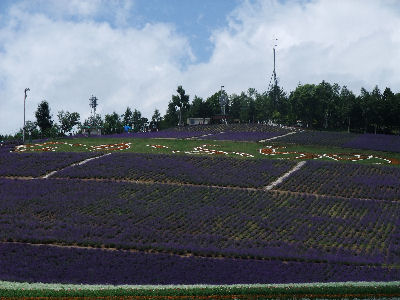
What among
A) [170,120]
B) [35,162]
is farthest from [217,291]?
[170,120]

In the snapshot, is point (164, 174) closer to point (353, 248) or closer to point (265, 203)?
point (265, 203)

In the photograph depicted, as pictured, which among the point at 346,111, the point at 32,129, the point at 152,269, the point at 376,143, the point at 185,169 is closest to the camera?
the point at 152,269

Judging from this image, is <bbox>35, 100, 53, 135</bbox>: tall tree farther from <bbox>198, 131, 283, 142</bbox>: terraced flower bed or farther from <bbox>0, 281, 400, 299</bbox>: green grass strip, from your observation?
<bbox>0, 281, 400, 299</bbox>: green grass strip

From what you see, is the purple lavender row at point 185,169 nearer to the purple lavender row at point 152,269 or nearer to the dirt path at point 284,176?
the dirt path at point 284,176

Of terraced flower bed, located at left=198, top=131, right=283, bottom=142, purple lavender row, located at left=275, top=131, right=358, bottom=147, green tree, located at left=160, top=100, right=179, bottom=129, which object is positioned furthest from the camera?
green tree, located at left=160, top=100, right=179, bottom=129

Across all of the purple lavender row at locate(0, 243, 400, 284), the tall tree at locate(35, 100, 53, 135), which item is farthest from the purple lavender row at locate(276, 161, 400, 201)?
the tall tree at locate(35, 100, 53, 135)

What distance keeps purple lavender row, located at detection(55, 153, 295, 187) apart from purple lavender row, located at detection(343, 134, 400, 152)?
18720 mm

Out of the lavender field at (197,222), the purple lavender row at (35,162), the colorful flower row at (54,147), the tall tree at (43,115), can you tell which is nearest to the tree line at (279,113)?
the tall tree at (43,115)

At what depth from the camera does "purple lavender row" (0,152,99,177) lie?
44.2 metres

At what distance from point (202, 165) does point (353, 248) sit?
71.8ft

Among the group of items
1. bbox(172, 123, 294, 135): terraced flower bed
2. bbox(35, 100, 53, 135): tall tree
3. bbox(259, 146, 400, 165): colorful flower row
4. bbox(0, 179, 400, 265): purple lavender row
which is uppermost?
bbox(35, 100, 53, 135): tall tree

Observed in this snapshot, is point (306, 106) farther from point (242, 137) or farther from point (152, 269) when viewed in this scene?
point (152, 269)

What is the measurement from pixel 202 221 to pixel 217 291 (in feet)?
43.0

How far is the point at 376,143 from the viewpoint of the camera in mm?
66688
